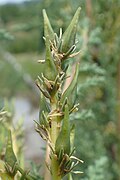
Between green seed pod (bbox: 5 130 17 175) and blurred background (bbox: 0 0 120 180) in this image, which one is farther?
blurred background (bbox: 0 0 120 180)

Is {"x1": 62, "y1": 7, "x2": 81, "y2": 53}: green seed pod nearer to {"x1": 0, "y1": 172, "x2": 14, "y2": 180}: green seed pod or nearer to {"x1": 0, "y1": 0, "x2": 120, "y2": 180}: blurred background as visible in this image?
{"x1": 0, "y1": 172, "x2": 14, "y2": 180}: green seed pod

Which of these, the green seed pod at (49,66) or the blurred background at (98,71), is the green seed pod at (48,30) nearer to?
the green seed pod at (49,66)

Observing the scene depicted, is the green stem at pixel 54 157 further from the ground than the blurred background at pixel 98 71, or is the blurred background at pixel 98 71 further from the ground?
the green stem at pixel 54 157

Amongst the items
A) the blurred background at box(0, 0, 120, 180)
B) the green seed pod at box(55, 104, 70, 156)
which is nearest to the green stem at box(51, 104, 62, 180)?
the green seed pod at box(55, 104, 70, 156)

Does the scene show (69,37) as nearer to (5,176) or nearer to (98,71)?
(5,176)

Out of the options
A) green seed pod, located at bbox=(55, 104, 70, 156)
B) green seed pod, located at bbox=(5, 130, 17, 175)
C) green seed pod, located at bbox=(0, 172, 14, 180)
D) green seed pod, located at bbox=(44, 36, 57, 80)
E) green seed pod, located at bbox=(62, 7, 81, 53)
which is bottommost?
green seed pod, located at bbox=(0, 172, 14, 180)

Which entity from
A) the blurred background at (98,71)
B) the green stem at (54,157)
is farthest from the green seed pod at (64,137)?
the blurred background at (98,71)

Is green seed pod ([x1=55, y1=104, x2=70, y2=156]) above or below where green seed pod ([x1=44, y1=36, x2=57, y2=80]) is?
below

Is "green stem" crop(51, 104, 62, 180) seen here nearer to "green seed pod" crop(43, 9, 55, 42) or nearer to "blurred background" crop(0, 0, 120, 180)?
"green seed pod" crop(43, 9, 55, 42)

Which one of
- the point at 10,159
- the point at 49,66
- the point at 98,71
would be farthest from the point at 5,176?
the point at 98,71

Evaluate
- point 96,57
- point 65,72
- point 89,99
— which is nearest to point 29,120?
→ point 89,99
